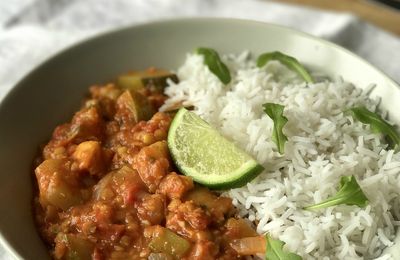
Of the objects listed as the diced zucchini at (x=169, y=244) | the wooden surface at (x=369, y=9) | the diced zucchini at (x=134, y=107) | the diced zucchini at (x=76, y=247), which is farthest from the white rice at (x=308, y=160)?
the wooden surface at (x=369, y=9)

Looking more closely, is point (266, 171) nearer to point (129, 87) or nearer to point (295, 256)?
point (295, 256)

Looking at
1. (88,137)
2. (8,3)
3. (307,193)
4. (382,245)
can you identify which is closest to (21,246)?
(88,137)

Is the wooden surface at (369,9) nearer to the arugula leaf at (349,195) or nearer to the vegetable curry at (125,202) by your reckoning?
the vegetable curry at (125,202)

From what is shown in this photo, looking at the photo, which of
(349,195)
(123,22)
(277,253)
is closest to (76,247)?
(277,253)

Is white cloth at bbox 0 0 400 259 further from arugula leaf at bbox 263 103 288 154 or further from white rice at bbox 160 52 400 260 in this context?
arugula leaf at bbox 263 103 288 154

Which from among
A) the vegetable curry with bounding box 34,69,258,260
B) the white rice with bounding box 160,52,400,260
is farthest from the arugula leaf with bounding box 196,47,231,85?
the vegetable curry with bounding box 34,69,258,260
